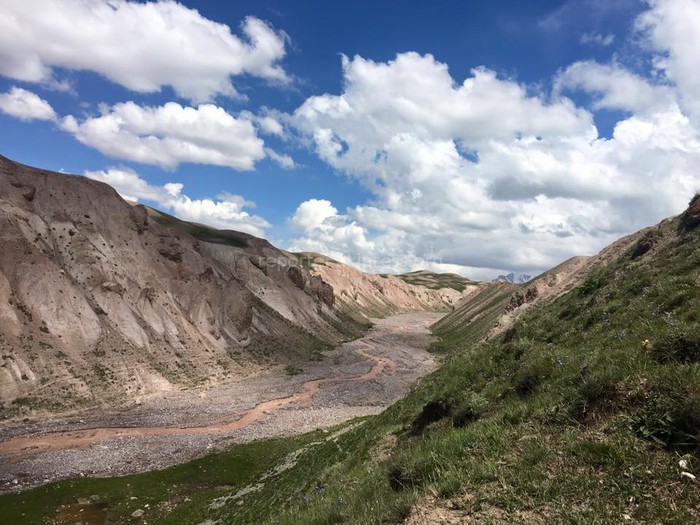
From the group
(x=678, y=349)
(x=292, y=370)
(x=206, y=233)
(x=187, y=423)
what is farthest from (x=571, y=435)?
(x=206, y=233)

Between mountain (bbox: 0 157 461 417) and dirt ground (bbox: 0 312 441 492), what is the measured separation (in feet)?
14.9

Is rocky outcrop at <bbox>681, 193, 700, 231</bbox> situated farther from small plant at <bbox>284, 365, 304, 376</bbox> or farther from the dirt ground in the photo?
small plant at <bbox>284, 365, 304, 376</bbox>

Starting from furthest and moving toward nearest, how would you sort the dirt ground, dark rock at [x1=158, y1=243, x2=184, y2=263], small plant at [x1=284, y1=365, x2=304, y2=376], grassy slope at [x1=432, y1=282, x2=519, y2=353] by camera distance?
grassy slope at [x1=432, y1=282, x2=519, y2=353], dark rock at [x1=158, y1=243, x2=184, y2=263], small plant at [x1=284, y1=365, x2=304, y2=376], the dirt ground

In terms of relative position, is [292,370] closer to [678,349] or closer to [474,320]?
[474,320]

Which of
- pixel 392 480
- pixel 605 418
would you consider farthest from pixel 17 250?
pixel 605 418

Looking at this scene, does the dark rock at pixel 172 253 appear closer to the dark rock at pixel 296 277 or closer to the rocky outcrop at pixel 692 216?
the dark rock at pixel 296 277

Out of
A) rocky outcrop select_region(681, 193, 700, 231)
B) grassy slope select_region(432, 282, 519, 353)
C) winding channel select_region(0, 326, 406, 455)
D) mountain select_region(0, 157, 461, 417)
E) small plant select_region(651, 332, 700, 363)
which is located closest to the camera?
small plant select_region(651, 332, 700, 363)

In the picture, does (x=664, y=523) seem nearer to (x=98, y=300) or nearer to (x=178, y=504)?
(x=178, y=504)

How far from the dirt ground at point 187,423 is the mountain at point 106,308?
4527 millimetres

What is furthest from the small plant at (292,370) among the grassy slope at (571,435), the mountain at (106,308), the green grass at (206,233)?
the grassy slope at (571,435)

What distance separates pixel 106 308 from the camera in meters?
57.7

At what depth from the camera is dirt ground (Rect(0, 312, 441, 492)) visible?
3162cm

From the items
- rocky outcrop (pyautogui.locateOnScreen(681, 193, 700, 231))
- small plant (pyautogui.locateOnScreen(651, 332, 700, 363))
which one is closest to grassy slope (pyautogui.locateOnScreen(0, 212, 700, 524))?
small plant (pyautogui.locateOnScreen(651, 332, 700, 363))

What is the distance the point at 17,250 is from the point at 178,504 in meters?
42.3
